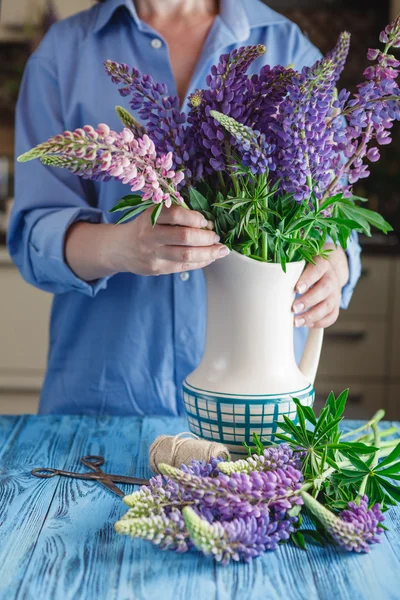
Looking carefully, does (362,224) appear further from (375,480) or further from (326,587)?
(326,587)

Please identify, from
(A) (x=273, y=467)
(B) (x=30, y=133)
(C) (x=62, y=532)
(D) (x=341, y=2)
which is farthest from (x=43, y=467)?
(D) (x=341, y=2)

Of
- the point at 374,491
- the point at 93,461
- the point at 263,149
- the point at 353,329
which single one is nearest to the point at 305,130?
the point at 263,149

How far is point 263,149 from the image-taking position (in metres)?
0.72

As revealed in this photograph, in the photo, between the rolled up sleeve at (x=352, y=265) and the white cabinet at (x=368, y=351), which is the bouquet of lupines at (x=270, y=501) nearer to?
the rolled up sleeve at (x=352, y=265)

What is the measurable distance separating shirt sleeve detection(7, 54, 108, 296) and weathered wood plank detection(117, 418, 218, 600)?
521 millimetres

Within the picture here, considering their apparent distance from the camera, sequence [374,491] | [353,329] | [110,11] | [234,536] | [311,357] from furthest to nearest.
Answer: [353,329] < [110,11] < [311,357] < [374,491] < [234,536]

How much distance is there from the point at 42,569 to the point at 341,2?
301 centimetres

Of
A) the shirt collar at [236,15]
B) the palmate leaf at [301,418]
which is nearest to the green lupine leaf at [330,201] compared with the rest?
the palmate leaf at [301,418]

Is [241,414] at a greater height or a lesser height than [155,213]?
lesser

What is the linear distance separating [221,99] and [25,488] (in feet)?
1.61

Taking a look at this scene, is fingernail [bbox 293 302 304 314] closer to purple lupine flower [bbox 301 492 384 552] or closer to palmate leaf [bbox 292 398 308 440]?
palmate leaf [bbox 292 398 308 440]

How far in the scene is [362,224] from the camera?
2.62 feet

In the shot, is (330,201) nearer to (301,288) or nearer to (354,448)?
(301,288)

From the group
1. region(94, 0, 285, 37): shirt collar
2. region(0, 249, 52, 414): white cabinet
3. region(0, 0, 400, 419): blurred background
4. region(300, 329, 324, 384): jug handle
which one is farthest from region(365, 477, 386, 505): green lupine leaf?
region(0, 249, 52, 414): white cabinet
